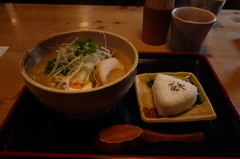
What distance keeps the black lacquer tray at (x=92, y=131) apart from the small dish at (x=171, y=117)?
0.03m

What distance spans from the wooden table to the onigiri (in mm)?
304

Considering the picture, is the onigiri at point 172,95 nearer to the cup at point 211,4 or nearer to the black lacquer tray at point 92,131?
the black lacquer tray at point 92,131

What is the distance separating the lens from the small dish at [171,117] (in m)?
0.79

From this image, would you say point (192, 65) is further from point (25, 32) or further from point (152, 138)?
point (25, 32)

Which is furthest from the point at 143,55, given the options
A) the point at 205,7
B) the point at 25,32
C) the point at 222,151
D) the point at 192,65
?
the point at 25,32

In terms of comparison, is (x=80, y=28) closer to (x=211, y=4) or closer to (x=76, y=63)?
(x=76, y=63)

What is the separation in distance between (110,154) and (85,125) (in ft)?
0.58

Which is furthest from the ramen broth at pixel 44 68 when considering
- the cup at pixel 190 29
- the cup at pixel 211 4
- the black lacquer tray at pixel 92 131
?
the cup at pixel 211 4

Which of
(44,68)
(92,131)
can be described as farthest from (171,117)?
(44,68)

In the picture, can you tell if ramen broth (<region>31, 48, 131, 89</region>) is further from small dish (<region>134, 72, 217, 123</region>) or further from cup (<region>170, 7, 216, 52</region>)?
cup (<region>170, 7, 216, 52</region>)

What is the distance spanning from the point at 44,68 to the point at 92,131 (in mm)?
397

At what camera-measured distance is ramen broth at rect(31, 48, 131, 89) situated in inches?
31.4

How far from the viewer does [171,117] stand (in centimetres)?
83

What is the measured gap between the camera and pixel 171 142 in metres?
0.73
